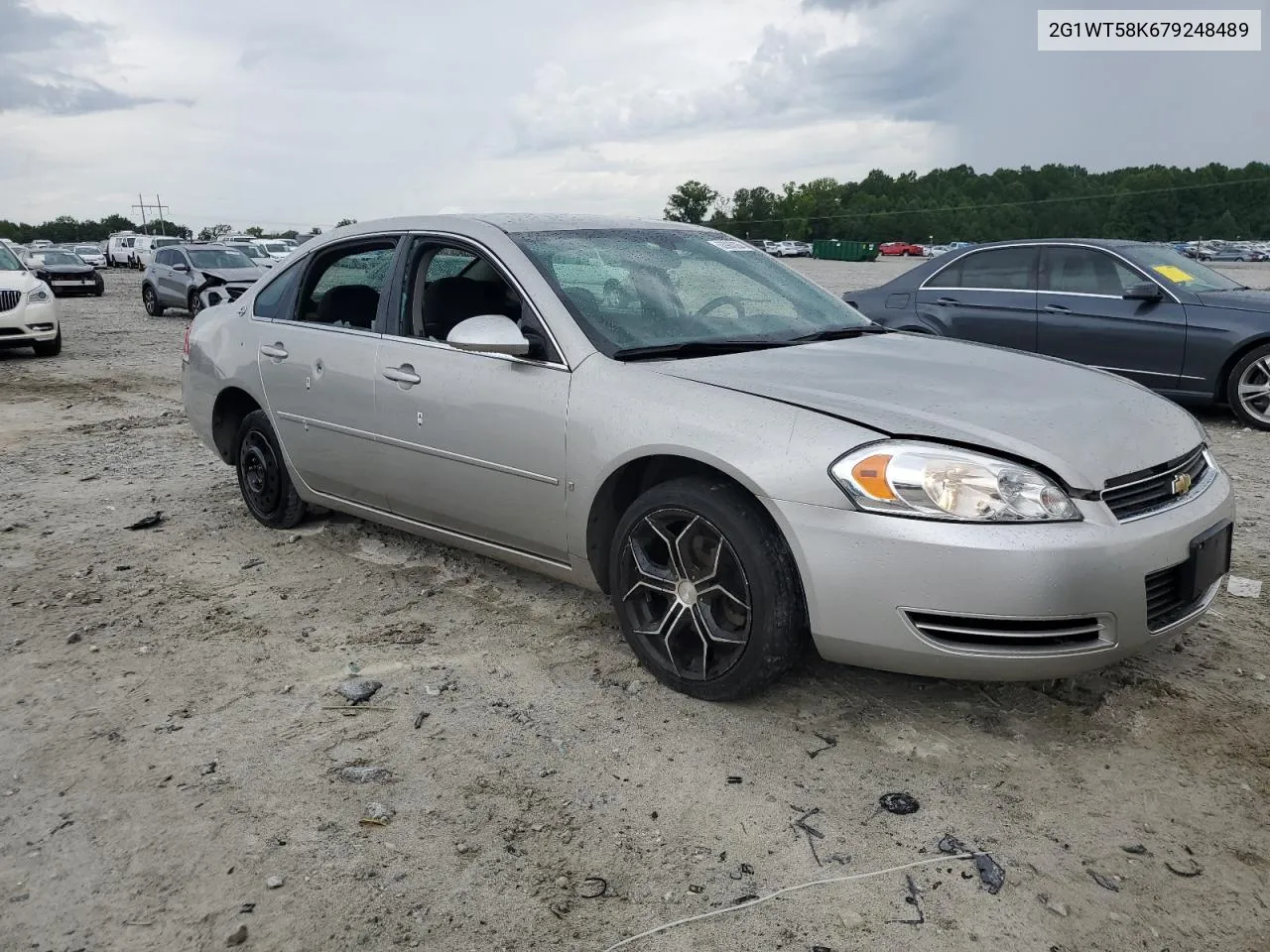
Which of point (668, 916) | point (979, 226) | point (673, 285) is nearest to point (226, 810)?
point (668, 916)

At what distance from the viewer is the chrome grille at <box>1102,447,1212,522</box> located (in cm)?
309

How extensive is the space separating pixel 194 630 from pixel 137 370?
10030 millimetres

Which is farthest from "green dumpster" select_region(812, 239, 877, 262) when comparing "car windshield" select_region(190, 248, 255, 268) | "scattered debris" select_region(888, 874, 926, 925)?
"scattered debris" select_region(888, 874, 926, 925)

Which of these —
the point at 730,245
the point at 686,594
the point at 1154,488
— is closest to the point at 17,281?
the point at 730,245

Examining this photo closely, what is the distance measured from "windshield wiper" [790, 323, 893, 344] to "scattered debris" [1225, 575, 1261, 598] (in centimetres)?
176

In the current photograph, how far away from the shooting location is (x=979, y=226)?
94.8m

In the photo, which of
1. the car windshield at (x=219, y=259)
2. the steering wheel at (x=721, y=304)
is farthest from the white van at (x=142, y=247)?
the steering wheel at (x=721, y=304)

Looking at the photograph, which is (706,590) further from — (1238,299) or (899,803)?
(1238,299)

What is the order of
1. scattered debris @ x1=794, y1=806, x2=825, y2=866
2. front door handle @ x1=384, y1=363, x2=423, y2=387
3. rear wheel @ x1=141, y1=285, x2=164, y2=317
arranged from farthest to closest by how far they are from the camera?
rear wheel @ x1=141, y1=285, x2=164, y2=317, front door handle @ x1=384, y1=363, x2=423, y2=387, scattered debris @ x1=794, y1=806, x2=825, y2=866

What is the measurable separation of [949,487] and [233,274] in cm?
2128

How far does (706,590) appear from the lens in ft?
11.2

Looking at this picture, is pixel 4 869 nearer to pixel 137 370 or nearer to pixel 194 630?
pixel 194 630

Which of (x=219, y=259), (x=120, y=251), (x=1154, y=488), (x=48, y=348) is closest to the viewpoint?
(x=1154, y=488)

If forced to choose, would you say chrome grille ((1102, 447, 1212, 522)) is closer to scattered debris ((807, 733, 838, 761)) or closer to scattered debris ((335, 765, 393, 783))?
scattered debris ((807, 733, 838, 761))
